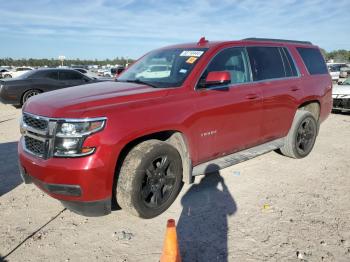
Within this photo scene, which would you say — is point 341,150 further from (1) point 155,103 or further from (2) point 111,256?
(2) point 111,256

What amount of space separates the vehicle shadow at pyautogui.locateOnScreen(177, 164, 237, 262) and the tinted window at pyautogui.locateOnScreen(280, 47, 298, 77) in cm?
208

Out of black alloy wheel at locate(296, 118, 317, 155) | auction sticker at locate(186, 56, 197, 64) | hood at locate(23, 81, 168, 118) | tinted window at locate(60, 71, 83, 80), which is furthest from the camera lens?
tinted window at locate(60, 71, 83, 80)

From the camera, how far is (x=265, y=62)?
16.9ft

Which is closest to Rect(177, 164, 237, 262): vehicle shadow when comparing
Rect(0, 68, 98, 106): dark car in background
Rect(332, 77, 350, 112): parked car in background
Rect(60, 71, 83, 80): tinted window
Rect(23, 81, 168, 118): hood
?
Rect(23, 81, 168, 118): hood

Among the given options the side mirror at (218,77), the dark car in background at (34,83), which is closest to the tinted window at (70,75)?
the dark car in background at (34,83)

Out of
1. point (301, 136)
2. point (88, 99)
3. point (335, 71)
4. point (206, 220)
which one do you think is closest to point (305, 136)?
point (301, 136)

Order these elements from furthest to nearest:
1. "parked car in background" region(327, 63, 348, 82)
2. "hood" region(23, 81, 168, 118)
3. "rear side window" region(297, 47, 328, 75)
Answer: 1. "parked car in background" region(327, 63, 348, 82)
2. "rear side window" region(297, 47, 328, 75)
3. "hood" region(23, 81, 168, 118)

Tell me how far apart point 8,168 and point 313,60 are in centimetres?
561

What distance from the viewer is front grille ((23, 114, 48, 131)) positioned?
3380mm

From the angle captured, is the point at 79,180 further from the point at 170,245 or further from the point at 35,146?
the point at 170,245

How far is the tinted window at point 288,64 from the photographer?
5.54 metres

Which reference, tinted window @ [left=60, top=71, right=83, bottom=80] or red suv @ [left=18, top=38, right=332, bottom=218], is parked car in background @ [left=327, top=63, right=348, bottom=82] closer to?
tinted window @ [left=60, top=71, right=83, bottom=80]

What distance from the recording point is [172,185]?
3938 mm

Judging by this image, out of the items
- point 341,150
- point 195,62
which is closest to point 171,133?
point 195,62
